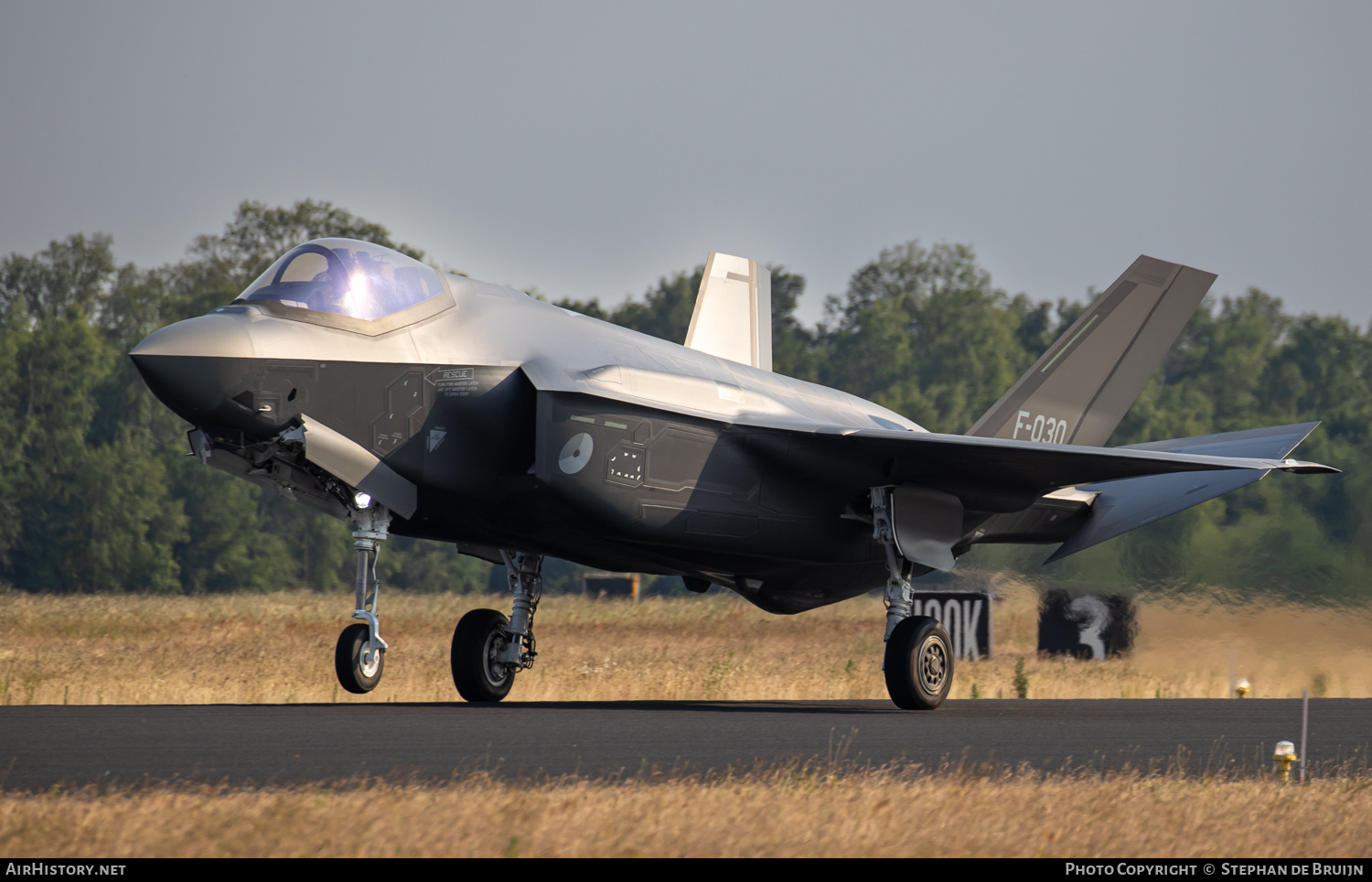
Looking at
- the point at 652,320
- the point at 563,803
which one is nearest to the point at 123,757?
the point at 563,803

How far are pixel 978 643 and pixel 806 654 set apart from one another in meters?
2.85

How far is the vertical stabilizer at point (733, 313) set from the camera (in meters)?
19.4

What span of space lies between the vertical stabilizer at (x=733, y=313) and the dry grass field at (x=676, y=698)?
14.0ft

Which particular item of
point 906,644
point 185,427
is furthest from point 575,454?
point 185,427

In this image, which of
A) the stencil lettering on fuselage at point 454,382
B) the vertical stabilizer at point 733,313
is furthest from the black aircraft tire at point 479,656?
the vertical stabilizer at point 733,313

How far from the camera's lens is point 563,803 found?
650 cm

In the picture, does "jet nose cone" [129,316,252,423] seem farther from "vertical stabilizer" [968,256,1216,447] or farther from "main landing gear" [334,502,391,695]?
"vertical stabilizer" [968,256,1216,447]

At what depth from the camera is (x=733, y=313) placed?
19.7 m

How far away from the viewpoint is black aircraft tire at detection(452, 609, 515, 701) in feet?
47.1

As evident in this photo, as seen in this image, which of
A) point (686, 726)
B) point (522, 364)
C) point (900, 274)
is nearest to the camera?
point (686, 726)

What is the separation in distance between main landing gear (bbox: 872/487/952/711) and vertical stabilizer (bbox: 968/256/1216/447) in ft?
11.8

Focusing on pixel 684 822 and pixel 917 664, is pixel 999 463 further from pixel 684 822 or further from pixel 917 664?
pixel 684 822

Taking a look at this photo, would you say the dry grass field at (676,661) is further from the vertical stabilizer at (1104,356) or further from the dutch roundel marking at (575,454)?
the dutch roundel marking at (575,454)
